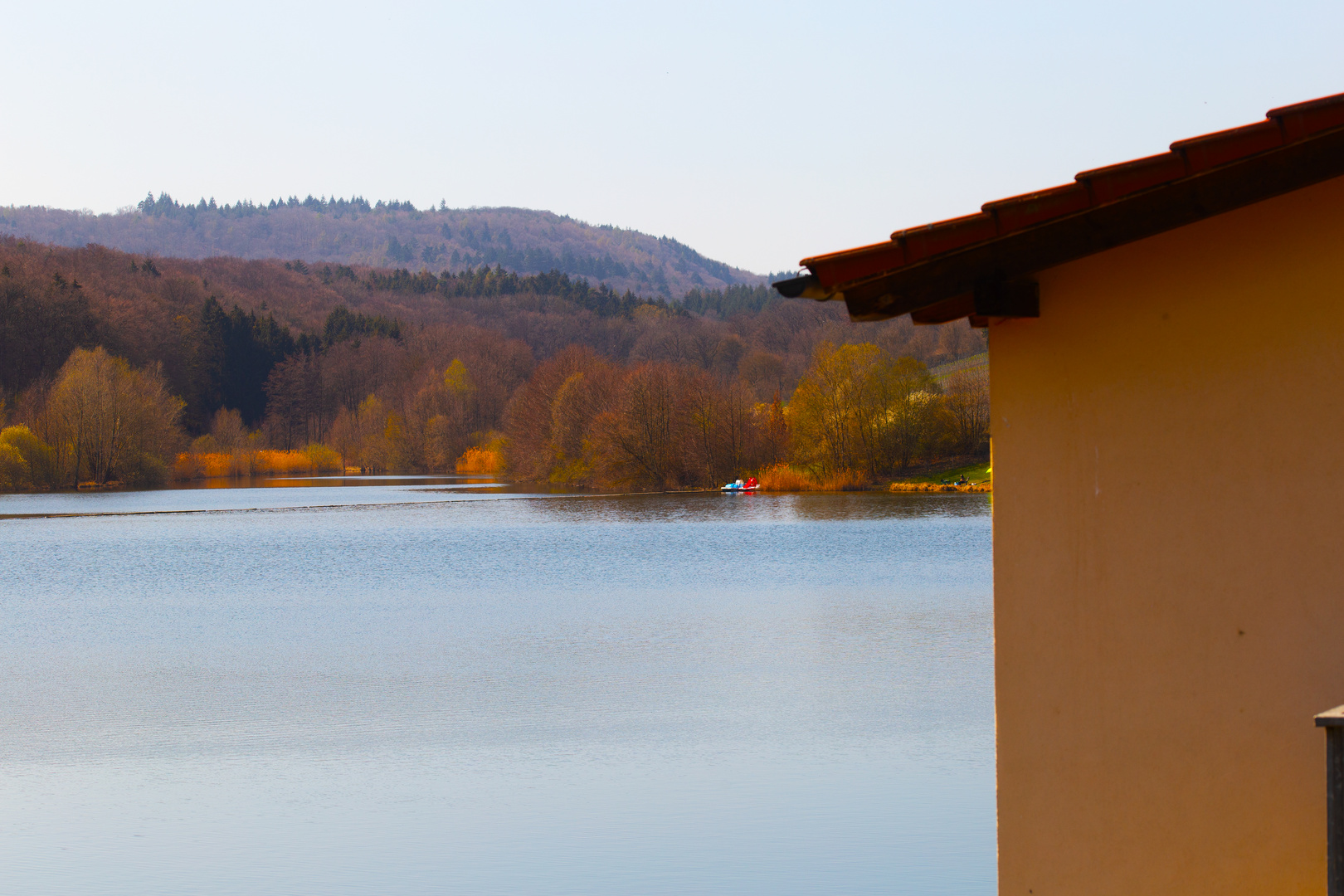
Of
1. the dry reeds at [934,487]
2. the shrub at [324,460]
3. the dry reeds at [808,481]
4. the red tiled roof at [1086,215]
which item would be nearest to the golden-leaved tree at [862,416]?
the dry reeds at [808,481]

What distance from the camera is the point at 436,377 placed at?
8725 centimetres

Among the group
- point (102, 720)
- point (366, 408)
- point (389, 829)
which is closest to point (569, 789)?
point (389, 829)

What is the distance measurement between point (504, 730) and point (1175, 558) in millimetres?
6735

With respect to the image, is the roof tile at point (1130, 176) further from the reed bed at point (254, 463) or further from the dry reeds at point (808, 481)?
the reed bed at point (254, 463)

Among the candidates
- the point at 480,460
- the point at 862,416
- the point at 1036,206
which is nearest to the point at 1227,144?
the point at 1036,206

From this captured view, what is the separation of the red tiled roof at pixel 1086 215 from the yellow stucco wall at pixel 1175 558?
231 mm

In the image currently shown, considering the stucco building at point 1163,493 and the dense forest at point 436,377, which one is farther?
the dense forest at point 436,377

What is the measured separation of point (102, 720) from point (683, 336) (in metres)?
96.5

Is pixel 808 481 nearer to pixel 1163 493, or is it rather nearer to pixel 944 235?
pixel 1163 493

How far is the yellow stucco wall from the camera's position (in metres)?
3.91

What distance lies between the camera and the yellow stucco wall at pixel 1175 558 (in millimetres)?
3910

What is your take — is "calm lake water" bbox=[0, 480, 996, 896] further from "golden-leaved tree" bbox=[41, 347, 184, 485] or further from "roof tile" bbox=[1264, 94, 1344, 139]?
"golden-leaved tree" bbox=[41, 347, 184, 485]

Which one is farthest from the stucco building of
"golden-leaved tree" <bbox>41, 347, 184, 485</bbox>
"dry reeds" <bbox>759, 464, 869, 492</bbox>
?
"golden-leaved tree" <bbox>41, 347, 184, 485</bbox>

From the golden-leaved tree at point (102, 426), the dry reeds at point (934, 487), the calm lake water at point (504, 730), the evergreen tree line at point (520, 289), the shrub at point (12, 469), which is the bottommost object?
the calm lake water at point (504, 730)
